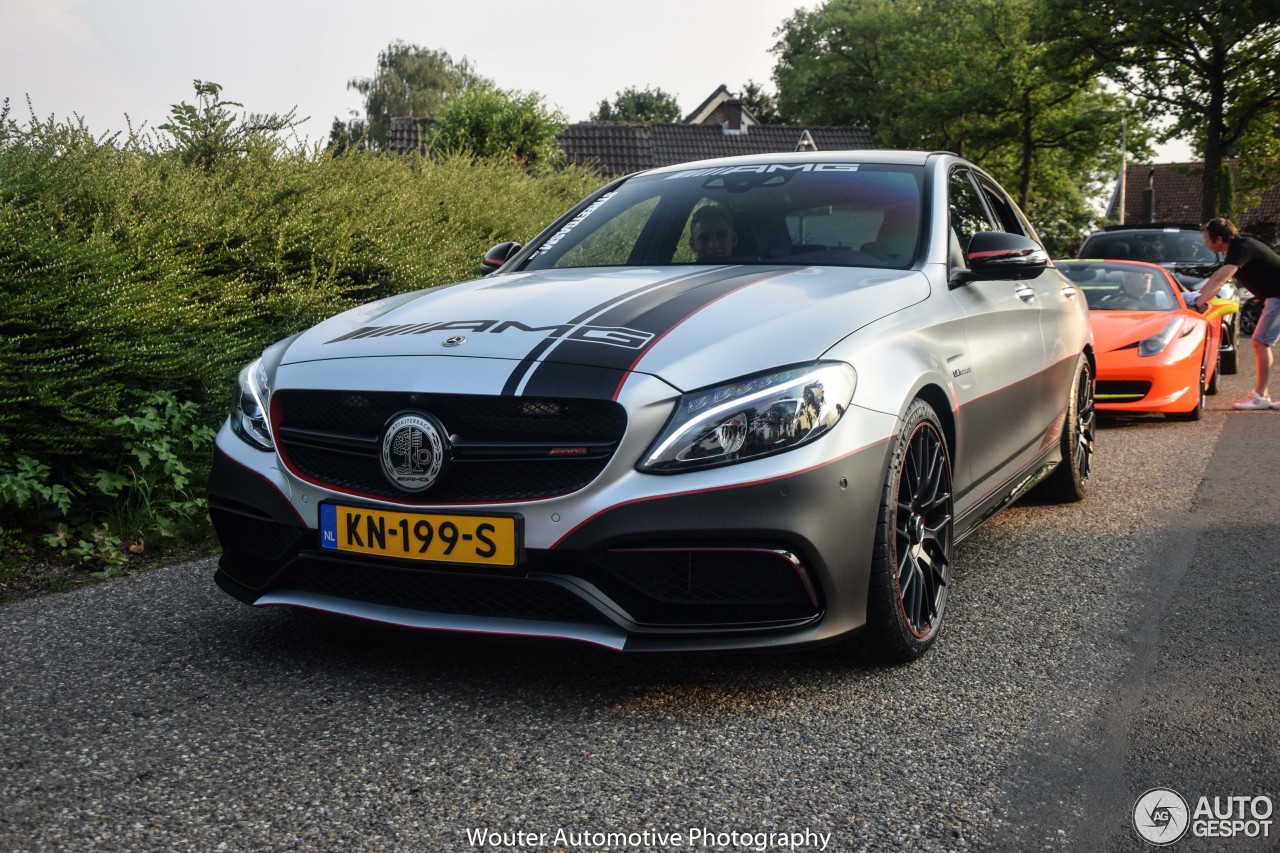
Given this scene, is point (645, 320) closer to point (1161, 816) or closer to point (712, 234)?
point (712, 234)

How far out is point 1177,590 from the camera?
15.0ft

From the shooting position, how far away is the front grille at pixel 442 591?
3.15m

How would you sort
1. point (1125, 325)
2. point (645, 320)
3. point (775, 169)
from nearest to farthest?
point (645, 320) → point (775, 169) → point (1125, 325)

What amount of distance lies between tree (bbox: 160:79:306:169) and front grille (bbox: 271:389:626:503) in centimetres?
530

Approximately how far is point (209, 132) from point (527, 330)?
552cm

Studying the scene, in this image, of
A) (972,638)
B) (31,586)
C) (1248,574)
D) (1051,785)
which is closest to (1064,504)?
(1248,574)

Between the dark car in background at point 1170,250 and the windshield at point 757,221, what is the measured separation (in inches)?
450

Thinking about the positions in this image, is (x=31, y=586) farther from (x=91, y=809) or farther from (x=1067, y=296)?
(x=1067, y=296)

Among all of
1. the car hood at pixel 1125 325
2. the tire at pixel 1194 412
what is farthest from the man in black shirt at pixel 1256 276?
the tire at pixel 1194 412

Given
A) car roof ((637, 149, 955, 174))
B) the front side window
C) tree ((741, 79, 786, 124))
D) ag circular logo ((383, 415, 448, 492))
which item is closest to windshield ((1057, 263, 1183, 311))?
the front side window

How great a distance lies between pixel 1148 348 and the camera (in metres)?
9.81

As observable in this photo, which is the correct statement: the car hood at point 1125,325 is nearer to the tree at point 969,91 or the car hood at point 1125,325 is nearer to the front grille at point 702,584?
the front grille at point 702,584

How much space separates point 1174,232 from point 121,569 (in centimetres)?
1452

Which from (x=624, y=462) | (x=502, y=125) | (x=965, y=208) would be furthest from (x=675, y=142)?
(x=624, y=462)
